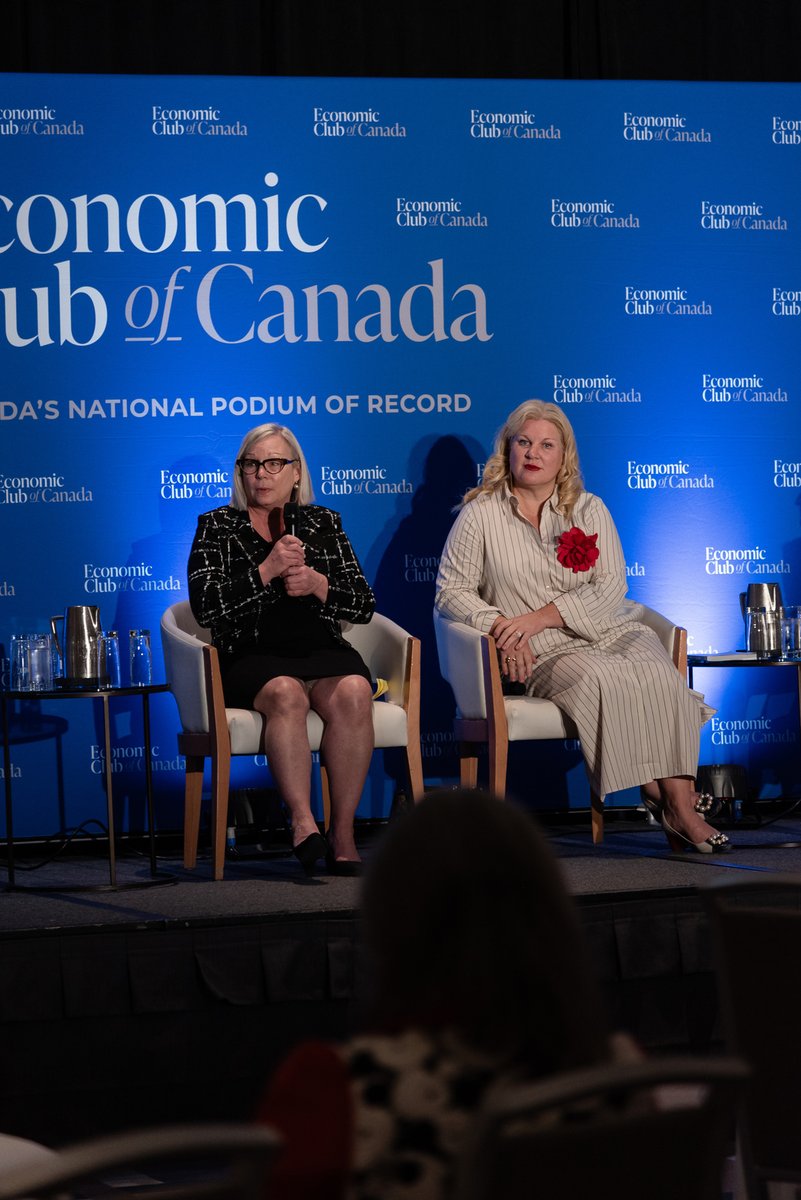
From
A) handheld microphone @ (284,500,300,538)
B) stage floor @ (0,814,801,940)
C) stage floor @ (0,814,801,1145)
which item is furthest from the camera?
handheld microphone @ (284,500,300,538)

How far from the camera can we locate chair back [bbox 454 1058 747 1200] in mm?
965

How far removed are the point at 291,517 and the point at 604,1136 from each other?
3.52 m

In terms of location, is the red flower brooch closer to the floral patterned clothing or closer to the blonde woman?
the blonde woman

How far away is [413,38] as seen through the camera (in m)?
5.49

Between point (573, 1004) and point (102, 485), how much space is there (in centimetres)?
412

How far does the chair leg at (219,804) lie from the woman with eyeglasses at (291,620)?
14cm

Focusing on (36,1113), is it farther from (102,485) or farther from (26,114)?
(26,114)

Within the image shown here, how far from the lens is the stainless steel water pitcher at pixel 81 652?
13.6 ft

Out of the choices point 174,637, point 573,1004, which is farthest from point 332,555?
point 573,1004

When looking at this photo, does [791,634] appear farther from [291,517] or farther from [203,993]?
[203,993]

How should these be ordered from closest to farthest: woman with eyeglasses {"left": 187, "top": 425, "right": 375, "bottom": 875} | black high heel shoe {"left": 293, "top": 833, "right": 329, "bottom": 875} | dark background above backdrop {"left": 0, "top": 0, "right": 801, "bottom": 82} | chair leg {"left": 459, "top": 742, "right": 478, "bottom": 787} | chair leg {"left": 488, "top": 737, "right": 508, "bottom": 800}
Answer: black high heel shoe {"left": 293, "top": 833, "right": 329, "bottom": 875}, woman with eyeglasses {"left": 187, "top": 425, "right": 375, "bottom": 875}, chair leg {"left": 488, "top": 737, "right": 508, "bottom": 800}, chair leg {"left": 459, "top": 742, "right": 478, "bottom": 787}, dark background above backdrop {"left": 0, "top": 0, "right": 801, "bottom": 82}

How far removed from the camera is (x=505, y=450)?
4.77m

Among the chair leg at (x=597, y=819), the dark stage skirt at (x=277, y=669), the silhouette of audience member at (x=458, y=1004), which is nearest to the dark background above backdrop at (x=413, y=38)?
the dark stage skirt at (x=277, y=669)

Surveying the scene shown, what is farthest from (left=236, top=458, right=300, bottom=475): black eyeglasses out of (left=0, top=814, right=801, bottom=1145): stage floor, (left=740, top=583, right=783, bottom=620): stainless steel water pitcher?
(left=740, top=583, right=783, bottom=620): stainless steel water pitcher
